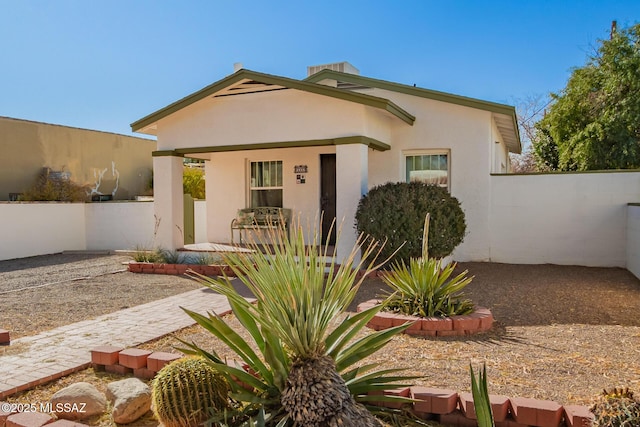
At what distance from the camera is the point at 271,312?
2947 millimetres

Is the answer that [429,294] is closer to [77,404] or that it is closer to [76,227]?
[77,404]

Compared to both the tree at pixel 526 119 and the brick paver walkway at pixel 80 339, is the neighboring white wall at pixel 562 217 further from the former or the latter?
the tree at pixel 526 119

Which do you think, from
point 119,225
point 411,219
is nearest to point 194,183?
point 119,225

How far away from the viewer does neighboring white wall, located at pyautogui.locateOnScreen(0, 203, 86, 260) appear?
1367cm

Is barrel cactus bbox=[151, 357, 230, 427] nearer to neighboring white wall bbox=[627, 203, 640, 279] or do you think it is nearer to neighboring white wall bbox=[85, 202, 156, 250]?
neighboring white wall bbox=[627, 203, 640, 279]

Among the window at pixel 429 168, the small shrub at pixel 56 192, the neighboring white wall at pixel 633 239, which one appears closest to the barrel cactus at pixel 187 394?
the neighboring white wall at pixel 633 239

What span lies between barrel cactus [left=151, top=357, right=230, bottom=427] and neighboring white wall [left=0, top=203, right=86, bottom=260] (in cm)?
1287

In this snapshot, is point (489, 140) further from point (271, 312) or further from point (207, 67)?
point (207, 67)

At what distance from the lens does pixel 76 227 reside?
15.7 m

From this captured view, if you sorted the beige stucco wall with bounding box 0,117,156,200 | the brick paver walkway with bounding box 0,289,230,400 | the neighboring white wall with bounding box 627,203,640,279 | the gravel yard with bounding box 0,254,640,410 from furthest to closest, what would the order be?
1. the beige stucco wall with bounding box 0,117,156,200
2. the neighboring white wall with bounding box 627,203,640,279
3. the brick paver walkway with bounding box 0,289,230,400
4. the gravel yard with bounding box 0,254,640,410

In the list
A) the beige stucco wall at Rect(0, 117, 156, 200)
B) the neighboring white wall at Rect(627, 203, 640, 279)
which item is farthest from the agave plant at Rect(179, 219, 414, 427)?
the beige stucco wall at Rect(0, 117, 156, 200)

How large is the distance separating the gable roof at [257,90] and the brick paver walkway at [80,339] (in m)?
4.90

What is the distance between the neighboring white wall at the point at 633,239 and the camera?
959cm

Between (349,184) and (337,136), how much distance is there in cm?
108
